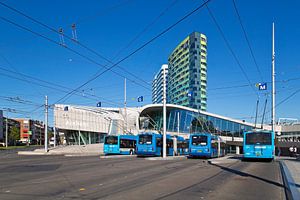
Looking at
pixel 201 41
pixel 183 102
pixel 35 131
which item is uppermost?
pixel 201 41

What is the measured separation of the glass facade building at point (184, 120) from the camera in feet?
253

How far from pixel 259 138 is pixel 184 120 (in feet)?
165

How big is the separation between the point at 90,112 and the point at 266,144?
54.7m

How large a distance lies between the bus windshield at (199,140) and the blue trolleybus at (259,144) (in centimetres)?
509

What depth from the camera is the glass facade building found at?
7700 cm

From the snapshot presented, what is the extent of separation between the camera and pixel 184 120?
258 ft

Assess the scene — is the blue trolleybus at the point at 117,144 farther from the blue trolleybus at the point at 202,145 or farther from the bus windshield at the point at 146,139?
the blue trolleybus at the point at 202,145

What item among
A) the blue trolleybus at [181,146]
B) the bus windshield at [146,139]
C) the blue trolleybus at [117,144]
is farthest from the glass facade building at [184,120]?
the bus windshield at [146,139]

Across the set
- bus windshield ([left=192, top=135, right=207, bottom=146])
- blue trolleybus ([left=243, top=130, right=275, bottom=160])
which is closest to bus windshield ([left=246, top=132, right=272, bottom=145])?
blue trolleybus ([left=243, top=130, right=275, bottom=160])

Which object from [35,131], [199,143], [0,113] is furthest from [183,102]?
[35,131]

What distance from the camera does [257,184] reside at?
40.6 ft

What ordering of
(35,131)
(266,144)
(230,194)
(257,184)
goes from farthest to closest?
(35,131)
(266,144)
(257,184)
(230,194)

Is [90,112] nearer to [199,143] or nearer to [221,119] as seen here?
[221,119]

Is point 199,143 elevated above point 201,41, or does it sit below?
below
